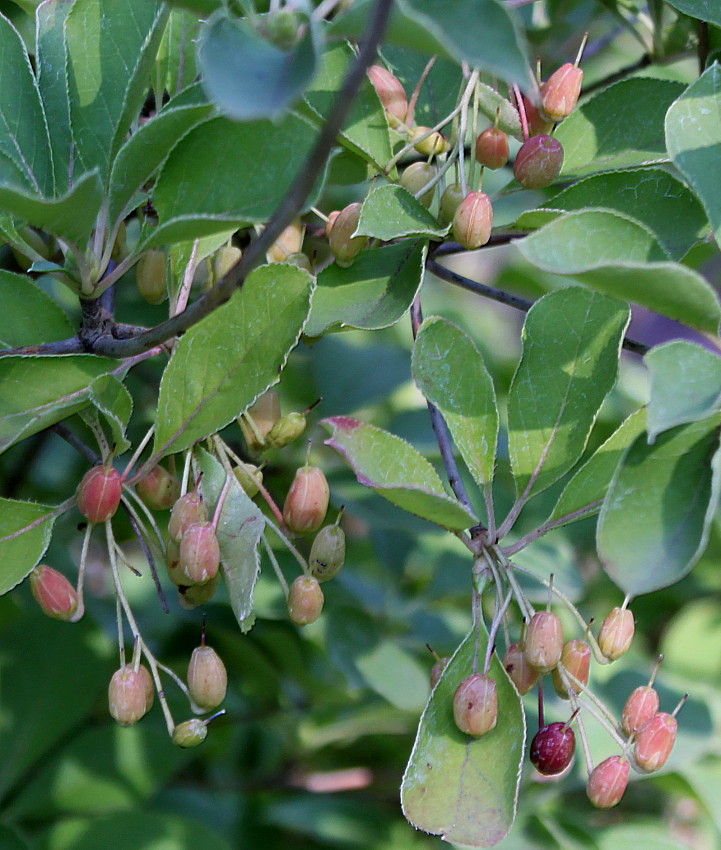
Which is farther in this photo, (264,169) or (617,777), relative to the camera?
(617,777)

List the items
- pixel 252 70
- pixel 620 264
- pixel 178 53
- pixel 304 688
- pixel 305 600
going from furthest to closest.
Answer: pixel 304 688, pixel 178 53, pixel 305 600, pixel 620 264, pixel 252 70

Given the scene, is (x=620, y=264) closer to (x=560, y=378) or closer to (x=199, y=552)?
(x=560, y=378)

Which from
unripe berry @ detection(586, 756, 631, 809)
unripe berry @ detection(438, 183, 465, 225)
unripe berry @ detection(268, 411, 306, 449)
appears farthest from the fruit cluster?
unripe berry @ detection(438, 183, 465, 225)

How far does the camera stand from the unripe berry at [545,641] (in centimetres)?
70

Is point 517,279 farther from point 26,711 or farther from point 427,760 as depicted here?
point 427,760

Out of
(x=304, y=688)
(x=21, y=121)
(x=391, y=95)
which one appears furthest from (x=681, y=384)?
(x=304, y=688)

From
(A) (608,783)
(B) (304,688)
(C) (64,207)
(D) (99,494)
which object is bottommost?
(B) (304,688)

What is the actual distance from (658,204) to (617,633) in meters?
0.34

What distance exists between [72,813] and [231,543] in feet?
2.51

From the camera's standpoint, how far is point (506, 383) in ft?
5.20

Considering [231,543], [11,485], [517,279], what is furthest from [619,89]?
[517,279]

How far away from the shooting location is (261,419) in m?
0.80

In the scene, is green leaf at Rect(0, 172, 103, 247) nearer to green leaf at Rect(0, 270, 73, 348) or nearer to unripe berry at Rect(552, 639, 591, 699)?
green leaf at Rect(0, 270, 73, 348)

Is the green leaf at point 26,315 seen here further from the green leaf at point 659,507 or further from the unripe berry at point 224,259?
the green leaf at point 659,507
